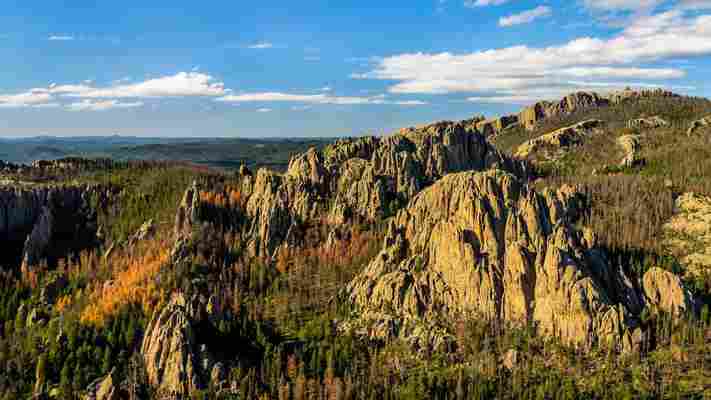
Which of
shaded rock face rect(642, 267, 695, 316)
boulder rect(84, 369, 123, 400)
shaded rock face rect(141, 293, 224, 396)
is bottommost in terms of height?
boulder rect(84, 369, 123, 400)

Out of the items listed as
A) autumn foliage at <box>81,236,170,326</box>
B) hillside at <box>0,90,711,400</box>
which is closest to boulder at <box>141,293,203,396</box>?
hillside at <box>0,90,711,400</box>

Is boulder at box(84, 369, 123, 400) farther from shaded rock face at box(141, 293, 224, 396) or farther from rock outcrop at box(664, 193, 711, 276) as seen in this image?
rock outcrop at box(664, 193, 711, 276)

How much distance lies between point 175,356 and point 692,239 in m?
153

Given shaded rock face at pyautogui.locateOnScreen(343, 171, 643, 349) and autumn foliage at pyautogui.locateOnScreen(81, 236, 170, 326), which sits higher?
shaded rock face at pyautogui.locateOnScreen(343, 171, 643, 349)

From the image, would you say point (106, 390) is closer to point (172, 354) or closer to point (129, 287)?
point (172, 354)

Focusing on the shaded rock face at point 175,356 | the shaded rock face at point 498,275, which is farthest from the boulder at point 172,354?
the shaded rock face at point 498,275

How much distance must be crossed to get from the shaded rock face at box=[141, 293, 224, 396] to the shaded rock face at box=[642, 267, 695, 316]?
99.0 meters

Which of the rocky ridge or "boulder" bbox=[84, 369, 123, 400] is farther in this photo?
the rocky ridge

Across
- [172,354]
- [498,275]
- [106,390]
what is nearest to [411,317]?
[498,275]

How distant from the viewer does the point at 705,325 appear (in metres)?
127

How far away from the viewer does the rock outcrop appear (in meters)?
164

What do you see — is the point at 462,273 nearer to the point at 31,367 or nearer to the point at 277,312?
the point at 277,312

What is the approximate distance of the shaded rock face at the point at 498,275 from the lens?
415ft

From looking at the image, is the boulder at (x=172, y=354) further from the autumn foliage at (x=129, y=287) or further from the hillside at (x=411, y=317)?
the autumn foliage at (x=129, y=287)
